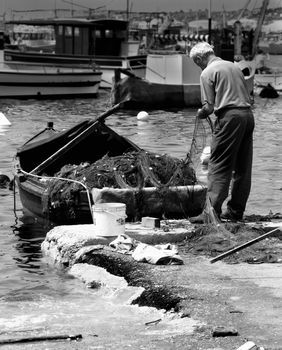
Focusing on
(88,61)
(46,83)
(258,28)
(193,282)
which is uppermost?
(193,282)

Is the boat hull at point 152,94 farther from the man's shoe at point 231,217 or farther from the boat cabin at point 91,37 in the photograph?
the man's shoe at point 231,217

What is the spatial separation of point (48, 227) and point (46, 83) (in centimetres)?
3423

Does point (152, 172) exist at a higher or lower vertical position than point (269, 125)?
higher

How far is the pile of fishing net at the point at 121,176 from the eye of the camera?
11383mm

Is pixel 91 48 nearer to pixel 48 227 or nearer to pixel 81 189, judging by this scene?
pixel 48 227

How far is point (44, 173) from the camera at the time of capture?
13141mm

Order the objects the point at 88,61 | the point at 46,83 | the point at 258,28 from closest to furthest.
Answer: the point at 46,83, the point at 88,61, the point at 258,28

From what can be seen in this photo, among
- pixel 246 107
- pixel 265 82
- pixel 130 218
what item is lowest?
pixel 265 82

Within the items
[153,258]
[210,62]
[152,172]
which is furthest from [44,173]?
[153,258]

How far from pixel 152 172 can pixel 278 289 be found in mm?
4187

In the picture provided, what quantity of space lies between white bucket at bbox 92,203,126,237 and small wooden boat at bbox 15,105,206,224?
4.67 ft

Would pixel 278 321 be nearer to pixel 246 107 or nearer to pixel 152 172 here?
pixel 246 107

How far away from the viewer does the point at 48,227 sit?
40.6 ft

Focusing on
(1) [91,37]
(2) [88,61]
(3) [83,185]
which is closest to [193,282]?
(3) [83,185]
